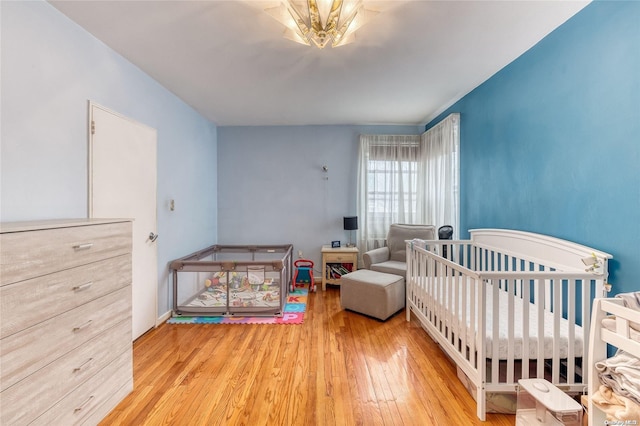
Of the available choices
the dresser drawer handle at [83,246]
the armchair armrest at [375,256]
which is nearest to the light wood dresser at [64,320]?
the dresser drawer handle at [83,246]

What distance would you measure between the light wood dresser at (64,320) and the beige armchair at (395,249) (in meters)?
2.67

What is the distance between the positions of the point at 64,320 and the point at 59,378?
10.6 inches

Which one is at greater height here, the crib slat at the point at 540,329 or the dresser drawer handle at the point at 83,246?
the dresser drawer handle at the point at 83,246

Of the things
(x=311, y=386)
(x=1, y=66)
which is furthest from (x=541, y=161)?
(x=1, y=66)

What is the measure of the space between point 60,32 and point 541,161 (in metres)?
3.53

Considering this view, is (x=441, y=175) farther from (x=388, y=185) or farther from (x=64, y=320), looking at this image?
(x=64, y=320)

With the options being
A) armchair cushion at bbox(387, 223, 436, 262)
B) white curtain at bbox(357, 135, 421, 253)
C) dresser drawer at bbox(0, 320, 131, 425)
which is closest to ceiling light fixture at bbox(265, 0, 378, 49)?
dresser drawer at bbox(0, 320, 131, 425)

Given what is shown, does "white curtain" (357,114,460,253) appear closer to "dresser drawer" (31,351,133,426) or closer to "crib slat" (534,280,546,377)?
"crib slat" (534,280,546,377)

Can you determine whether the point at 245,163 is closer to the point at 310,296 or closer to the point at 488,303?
the point at 310,296

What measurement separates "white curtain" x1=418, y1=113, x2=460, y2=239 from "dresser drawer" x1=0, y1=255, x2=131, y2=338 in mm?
3436

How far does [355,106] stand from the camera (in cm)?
351

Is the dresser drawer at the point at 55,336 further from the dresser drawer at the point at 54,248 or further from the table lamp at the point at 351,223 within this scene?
the table lamp at the point at 351,223

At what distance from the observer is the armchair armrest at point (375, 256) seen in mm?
3645

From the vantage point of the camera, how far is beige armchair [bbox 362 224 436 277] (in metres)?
3.56
